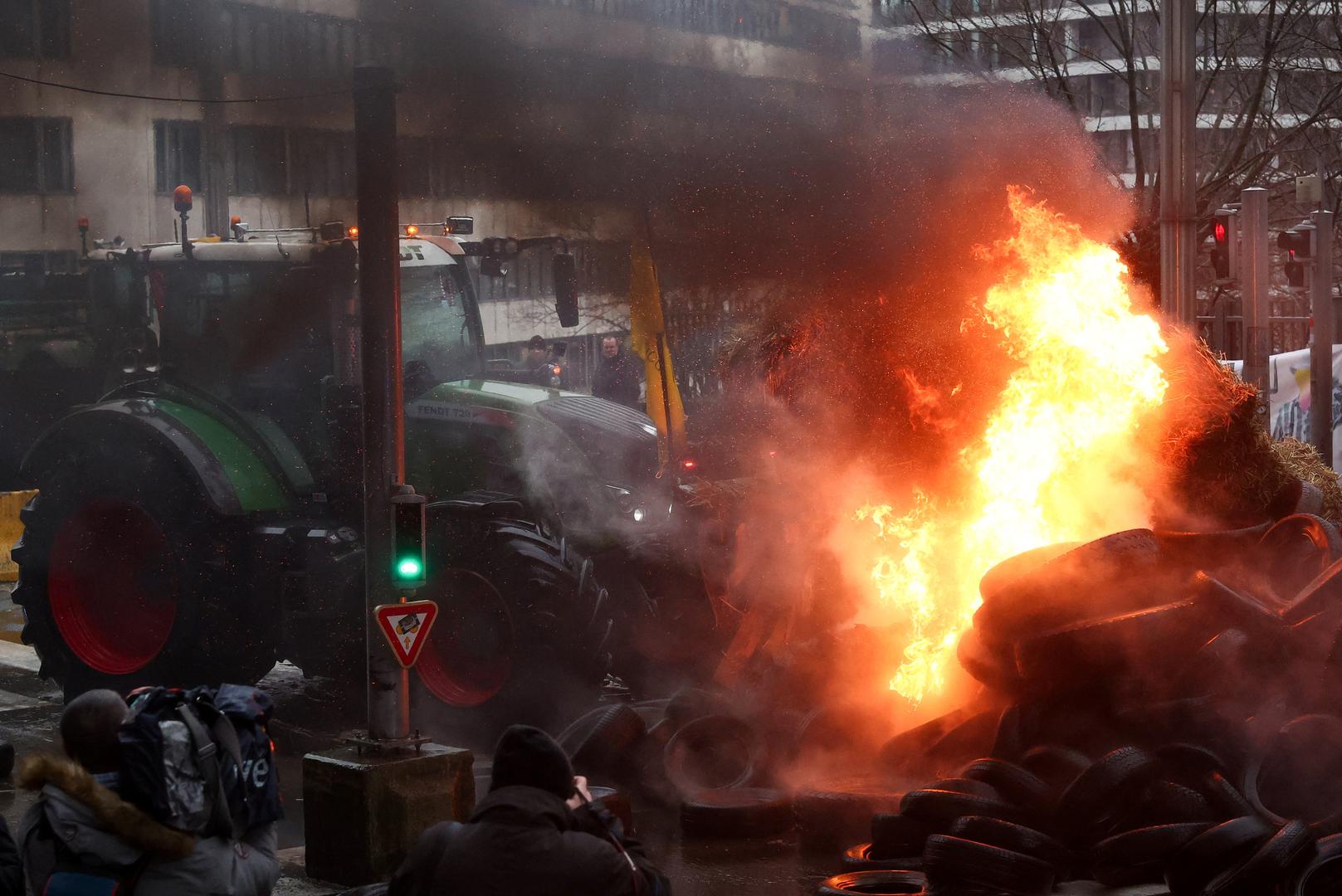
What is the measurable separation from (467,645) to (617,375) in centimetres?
544

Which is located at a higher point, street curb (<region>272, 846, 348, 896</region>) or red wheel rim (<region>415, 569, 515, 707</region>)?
red wheel rim (<region>415, 569, 515, 707</region>)

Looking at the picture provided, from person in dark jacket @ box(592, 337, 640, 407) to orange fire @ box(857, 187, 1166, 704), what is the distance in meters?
4.93

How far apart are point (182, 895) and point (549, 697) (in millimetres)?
5933

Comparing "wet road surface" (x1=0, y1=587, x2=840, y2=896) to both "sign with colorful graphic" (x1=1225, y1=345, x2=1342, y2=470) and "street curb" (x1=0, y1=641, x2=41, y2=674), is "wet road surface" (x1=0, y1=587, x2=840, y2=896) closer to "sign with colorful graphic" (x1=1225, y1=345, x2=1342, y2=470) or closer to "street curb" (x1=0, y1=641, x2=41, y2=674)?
"street curb" (x1=0, y1=641, x2=41, y2=674)

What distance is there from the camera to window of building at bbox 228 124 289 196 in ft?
38.4

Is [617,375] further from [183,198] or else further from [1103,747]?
[1103,747]

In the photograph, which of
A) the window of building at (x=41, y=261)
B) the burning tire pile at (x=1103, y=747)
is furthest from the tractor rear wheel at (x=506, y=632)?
the window of building at (x=41, y=261)

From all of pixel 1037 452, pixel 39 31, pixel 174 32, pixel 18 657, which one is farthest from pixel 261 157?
pixel 1037 452

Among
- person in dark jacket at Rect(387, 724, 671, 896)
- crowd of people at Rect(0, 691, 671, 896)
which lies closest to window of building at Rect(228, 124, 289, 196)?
crowd of people at Rect(0, 691, 671, 896)

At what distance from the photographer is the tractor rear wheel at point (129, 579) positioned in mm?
10758

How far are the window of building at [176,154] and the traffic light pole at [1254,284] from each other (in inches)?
377

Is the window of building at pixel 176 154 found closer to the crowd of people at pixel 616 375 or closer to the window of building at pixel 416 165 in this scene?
the window of building at pixel 416 165

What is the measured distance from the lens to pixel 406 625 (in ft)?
24.3

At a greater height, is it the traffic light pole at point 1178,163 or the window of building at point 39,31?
the window of building at point 39,31
